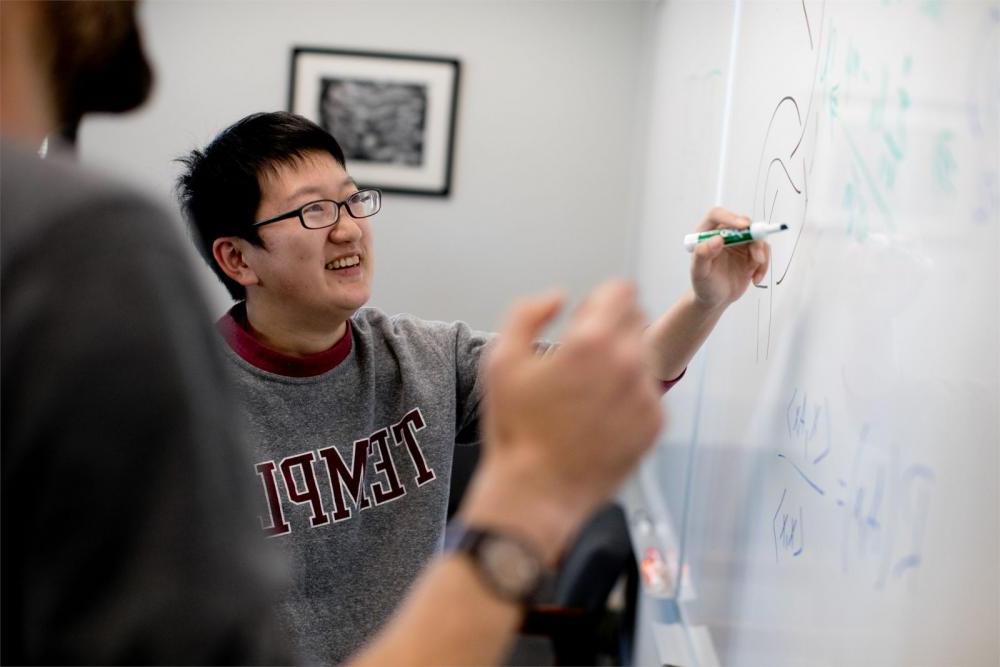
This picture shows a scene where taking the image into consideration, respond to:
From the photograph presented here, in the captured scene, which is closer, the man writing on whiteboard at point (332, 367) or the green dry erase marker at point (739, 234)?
the green dry erase marker at point (739, 234)

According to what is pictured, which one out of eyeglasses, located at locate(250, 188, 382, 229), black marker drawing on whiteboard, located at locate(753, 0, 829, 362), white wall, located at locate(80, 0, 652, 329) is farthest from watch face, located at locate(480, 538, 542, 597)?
white wall, located at locate(80, 0, 652, 329)

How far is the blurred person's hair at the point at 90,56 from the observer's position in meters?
0.48

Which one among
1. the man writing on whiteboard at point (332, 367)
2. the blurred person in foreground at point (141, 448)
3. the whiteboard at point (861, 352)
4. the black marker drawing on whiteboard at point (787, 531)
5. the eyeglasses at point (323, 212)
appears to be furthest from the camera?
the eyeglasses at point (323, 212)

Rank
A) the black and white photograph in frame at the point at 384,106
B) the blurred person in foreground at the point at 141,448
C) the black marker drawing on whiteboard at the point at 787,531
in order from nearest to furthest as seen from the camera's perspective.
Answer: the blurred person in foreground at the point at 141,448, the black marker drawing on whiteboard at the point at 787,531, the black and white photograph in frame at the point at 384,106

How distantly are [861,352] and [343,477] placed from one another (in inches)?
27.9

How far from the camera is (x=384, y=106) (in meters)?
3.50

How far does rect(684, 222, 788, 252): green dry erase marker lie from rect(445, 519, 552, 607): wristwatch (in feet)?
2.10

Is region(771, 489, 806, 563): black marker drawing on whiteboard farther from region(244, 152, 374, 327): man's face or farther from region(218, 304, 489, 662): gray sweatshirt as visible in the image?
region(244, 152, 374, 327): man's face

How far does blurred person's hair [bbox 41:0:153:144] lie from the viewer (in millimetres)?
482

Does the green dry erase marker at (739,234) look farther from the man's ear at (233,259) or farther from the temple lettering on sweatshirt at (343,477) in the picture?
the man's ear at (233,259)

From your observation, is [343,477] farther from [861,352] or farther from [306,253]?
[861,352]

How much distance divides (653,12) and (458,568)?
3.07 m

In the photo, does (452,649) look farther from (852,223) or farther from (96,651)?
(852,223)

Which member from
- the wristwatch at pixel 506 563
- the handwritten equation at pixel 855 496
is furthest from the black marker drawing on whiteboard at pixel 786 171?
the wristwatch at pixel 506 563
